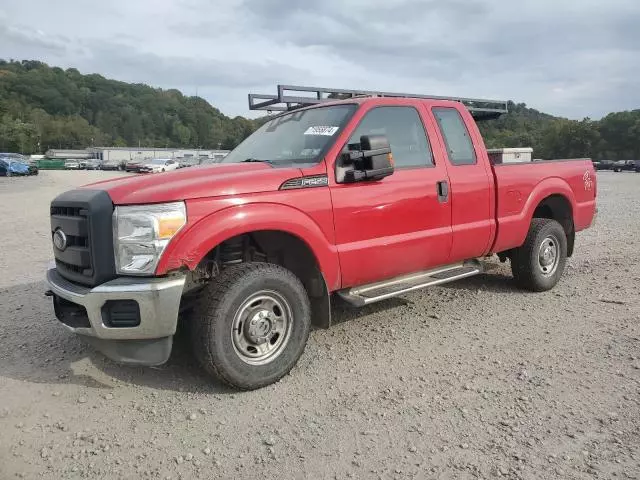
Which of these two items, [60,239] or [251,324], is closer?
[251,324]

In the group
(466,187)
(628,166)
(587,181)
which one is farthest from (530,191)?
(628,166)

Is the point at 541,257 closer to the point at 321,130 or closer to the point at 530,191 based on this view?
the point at 530,191

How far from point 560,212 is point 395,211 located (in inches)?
115

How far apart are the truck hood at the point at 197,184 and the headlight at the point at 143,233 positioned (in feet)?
0.19

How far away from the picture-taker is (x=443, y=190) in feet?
14.7

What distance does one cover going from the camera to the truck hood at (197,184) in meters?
3.18

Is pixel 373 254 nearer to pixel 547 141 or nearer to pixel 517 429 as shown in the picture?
pixel 517 429

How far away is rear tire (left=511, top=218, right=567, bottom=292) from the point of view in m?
5.45

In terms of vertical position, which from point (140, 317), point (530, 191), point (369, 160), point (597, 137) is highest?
point (597, 137)

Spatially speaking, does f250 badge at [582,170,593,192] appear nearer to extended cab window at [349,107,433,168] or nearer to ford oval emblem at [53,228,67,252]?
extended cab window at [349,107,433,168]

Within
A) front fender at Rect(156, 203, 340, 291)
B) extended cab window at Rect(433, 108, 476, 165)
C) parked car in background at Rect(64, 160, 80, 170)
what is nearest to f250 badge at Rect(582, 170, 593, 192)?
extended cab window at Rect(433, 108, 476, 165)

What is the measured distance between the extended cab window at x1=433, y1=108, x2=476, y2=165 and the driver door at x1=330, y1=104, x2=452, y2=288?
0.23 m

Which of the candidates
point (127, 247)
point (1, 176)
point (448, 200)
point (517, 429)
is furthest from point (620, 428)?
point (1, 176)

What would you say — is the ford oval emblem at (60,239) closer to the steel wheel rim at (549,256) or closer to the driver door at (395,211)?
the driver door at (395,211)
